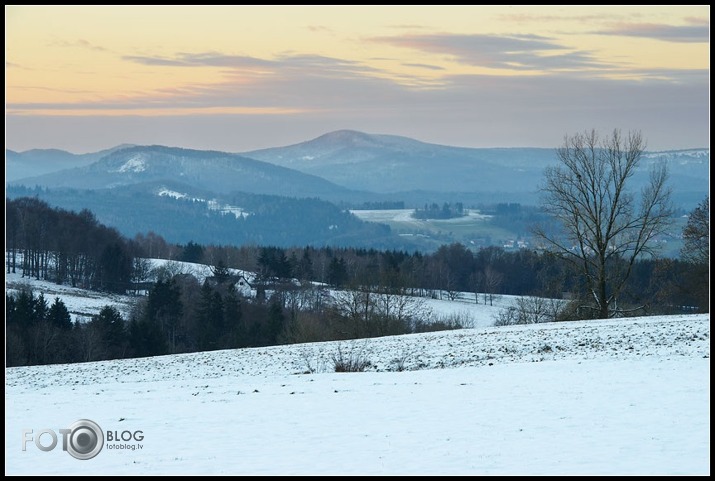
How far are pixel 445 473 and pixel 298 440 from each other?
11.9 feet

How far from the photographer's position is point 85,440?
16062mm

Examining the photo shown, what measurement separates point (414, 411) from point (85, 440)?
22.9 feet

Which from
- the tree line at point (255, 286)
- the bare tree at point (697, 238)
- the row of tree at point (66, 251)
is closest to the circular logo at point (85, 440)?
the tree line at point (255, 286)

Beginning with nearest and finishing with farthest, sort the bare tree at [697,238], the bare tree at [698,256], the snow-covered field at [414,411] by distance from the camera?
the snow-covered field at [414,411], the bare tree at [698,256], the bare tree at [697,238]

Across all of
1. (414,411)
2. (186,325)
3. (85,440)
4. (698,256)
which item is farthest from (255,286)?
(85,440)

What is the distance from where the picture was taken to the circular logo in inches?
607

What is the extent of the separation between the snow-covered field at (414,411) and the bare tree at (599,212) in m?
9.91

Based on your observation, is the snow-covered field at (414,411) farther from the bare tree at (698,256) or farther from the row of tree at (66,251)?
the row of tree at (66,251)

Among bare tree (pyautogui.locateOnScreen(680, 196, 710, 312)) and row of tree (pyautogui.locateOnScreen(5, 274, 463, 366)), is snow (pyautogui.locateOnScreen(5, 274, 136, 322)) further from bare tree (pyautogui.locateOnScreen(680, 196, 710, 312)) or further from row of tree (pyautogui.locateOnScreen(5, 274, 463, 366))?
bare tree (pyautogui.locateOnScreen(680, 196, 710, 312))

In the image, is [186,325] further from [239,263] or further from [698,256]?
[239,263]

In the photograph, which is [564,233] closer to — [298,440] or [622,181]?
[622,181]

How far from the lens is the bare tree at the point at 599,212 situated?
40.8 m

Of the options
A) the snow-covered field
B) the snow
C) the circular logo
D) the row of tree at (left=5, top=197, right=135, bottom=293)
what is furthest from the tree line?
the circular logo

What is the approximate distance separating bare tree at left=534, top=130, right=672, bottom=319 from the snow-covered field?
390 inches
